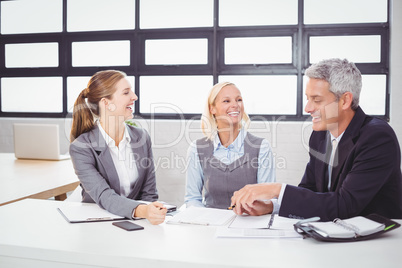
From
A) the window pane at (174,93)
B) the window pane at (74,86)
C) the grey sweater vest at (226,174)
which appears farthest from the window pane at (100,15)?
the grey sweater vest at (226,174)

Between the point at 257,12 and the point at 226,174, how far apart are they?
2.59m

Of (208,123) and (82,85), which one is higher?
(82,85)

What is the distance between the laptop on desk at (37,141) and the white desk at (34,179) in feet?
0.27

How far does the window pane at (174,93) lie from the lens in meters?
4.57

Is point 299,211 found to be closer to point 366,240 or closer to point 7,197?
point 366,240

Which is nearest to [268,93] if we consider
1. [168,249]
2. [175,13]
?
[175,13]

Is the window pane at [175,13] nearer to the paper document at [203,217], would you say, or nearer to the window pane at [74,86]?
the window pane at [74,86]

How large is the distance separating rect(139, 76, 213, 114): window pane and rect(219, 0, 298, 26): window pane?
72 centimetres

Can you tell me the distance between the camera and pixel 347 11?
161 inches

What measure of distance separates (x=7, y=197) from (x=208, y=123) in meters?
1.26

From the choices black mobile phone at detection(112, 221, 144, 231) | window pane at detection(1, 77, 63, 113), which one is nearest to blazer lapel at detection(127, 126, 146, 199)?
black mobile phone at detection(112, 221, 144, 231)

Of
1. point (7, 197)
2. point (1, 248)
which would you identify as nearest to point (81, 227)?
point (1, 248)

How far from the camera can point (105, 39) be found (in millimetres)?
4695

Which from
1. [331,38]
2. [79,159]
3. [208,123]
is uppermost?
[331,38]
